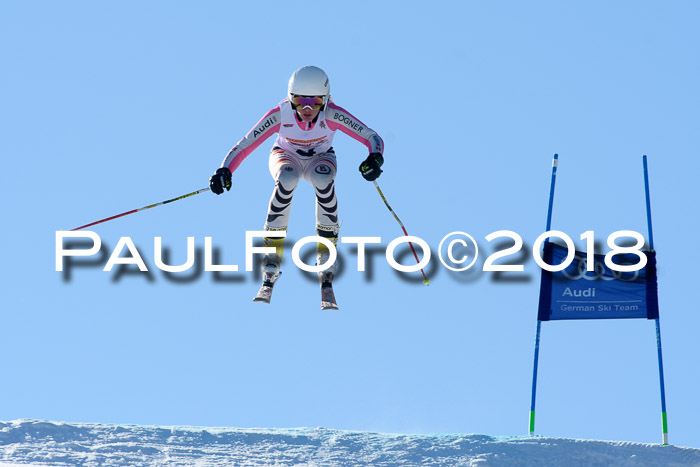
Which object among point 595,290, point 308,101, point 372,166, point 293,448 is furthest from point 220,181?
point 595,290

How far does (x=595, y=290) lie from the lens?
75.4 feet

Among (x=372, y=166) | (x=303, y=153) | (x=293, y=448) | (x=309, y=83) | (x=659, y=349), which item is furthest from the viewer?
(x=659, y=349)

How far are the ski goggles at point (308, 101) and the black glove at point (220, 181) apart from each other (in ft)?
3.86

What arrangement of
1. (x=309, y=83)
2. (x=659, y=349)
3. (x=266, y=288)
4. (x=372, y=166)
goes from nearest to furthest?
(x=309, y=83) → (x=372, y=166) → (x=266, y=288) → (x=659, y=349)

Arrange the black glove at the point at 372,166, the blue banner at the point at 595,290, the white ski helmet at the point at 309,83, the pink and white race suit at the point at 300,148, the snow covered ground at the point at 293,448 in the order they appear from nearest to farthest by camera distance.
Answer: the snow covered ground at the point at 293,448 < the white ski helmet at the point at 309,83 < the black glove at the point at 372,166 < the pink and white race suit at the point at 300,148 < the blue banner at the point at 595,290

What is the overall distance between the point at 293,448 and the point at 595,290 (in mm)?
6087

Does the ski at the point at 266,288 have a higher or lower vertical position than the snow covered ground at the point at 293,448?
higher

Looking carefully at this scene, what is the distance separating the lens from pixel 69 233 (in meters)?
20.4

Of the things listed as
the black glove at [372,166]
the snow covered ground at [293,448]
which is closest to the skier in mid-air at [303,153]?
the black glove at [372,166]

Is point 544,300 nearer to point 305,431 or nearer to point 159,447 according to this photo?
point 305,431

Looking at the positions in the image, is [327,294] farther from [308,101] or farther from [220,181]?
[308,101]

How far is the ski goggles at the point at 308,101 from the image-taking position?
19.4m

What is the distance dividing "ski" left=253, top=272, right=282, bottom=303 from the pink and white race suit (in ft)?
2.26

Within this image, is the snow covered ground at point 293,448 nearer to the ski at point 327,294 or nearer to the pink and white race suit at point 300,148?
the ski at point 327,294
